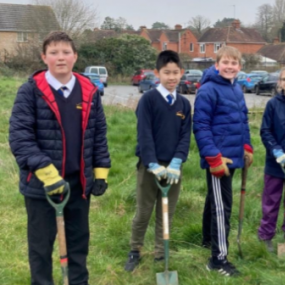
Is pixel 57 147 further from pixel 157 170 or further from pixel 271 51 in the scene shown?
pixel 271 51

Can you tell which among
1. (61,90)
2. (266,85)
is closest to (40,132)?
(61,90)

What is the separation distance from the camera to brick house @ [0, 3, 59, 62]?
144 ft

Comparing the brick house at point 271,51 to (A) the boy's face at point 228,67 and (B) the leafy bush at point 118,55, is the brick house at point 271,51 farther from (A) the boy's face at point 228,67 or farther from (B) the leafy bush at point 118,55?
(A) the boy's face at point 228,67

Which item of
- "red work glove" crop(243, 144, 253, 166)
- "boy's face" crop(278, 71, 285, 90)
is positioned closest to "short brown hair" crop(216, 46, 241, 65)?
"boy's face" crop(278, 71, 285, 90)

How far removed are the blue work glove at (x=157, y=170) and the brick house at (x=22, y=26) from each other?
40.1 metres

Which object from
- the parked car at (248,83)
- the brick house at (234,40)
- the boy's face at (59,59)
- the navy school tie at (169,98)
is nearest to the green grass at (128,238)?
the navy school tie at (169,98)

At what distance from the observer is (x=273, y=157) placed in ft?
14.8

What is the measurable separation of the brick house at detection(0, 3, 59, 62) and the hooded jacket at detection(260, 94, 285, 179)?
130ft

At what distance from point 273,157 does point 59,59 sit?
228 cm

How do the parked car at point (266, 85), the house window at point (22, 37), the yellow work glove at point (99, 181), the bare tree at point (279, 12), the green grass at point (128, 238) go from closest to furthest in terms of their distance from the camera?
the yellow work glove at point (99, 181), the green grass at point (128, 238), the parked car at point (266, 85), the house window at point (22, 37), the bare tree at point (279, 12)

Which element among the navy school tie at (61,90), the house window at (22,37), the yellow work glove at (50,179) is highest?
the house window at (22,37)

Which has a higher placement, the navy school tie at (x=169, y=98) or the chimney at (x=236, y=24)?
the chimney at (x=236, y=24)

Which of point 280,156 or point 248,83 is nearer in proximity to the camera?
point 280,156

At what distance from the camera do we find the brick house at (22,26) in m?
43.9
